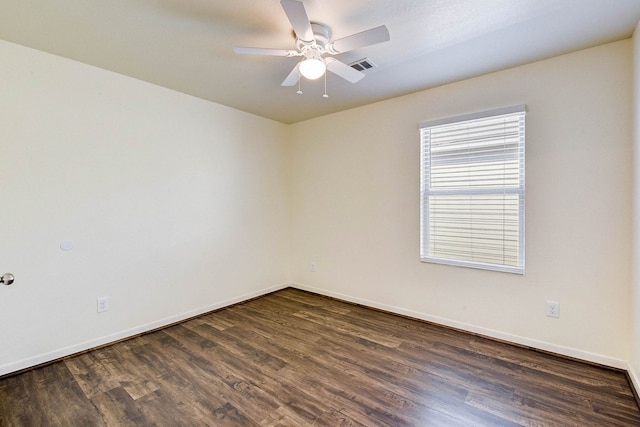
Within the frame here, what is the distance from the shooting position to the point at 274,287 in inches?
169

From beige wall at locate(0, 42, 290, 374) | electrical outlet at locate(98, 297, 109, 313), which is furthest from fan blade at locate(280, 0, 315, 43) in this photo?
electrical outlet at locate(98, 297, 109, 313)

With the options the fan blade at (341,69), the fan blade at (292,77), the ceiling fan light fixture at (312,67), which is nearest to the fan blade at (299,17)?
the ceiling fan light fixture at (312,67)

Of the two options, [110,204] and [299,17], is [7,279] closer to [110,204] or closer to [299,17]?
[110,204]

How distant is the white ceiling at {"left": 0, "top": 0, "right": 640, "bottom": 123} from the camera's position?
70.6 inches

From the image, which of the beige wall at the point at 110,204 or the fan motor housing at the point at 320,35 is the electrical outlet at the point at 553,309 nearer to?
the fan motor housing at the point at 320,35

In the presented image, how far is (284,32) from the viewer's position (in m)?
2.04

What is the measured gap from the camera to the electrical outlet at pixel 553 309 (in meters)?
2.45

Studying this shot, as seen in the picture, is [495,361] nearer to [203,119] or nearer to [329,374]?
[329,374]

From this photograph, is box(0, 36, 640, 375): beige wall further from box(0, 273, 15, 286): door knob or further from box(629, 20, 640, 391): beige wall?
box(0, 273, 15, 286): door knob

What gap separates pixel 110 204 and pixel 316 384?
2367 millimetres

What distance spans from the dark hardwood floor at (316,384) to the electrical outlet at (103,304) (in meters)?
0.34

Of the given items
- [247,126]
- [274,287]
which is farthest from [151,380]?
[247,126]

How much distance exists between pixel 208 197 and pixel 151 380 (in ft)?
6.33

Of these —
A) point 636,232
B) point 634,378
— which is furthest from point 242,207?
point 634,378
